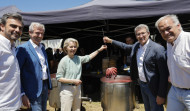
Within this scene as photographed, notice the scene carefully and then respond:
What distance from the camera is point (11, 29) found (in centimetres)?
135

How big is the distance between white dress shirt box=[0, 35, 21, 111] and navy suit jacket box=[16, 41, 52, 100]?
334mm

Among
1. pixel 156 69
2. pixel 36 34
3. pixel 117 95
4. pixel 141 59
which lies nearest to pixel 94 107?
pixel 117 95

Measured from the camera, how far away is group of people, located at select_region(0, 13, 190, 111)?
1.31 meters

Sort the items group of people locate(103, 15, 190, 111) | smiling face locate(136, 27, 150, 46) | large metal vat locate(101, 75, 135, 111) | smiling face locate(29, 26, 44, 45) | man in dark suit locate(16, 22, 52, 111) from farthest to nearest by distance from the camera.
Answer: large metal vat locate(101, 75, 135, 111)
smiling face locate(136, 27, 150, 46)
smiling face locate(29, 26, 44, 45)
man in dark suit locate(16, 22, 52, 111)
group of people locate(103, 15, 190, 111)

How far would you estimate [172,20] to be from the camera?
1.39 m

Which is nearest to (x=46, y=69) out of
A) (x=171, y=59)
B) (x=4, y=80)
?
(x=4, y=80)

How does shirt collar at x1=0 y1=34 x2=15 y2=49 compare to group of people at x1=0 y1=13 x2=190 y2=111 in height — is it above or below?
above

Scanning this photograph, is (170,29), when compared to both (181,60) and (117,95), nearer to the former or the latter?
(181,60)

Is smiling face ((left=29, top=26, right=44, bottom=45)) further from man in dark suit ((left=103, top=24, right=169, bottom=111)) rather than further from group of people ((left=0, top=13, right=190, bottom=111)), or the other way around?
man in dark suit ((left=103, top=24, right=169, bottom=111))

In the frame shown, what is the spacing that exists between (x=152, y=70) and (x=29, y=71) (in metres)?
1.48

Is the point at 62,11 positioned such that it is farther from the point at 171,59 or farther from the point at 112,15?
the point at 171,59

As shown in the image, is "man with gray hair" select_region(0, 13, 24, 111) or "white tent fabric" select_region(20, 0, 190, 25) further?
"white tent fabric" select_region(20, 0, 190, 25)

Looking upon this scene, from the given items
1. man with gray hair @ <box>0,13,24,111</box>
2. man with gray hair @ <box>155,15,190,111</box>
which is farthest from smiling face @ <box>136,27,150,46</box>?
man with gray hair @ <box>0,13,24,111</box>

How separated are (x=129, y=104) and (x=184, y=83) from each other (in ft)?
4.19
